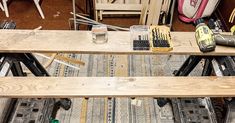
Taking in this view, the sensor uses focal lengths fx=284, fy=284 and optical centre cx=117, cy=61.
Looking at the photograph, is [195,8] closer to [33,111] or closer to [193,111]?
[193,111]

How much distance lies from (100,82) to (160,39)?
1.33 feet

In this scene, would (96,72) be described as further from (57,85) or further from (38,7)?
(38,7)

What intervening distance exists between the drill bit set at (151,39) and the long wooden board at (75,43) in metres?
0.03

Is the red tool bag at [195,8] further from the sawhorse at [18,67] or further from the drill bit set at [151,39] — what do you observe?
the sawhorse at [18,67]

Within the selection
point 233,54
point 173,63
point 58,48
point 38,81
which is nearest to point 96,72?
point 173,63

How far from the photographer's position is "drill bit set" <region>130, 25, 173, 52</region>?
1402 millimetres

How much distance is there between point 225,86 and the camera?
1.27 meters

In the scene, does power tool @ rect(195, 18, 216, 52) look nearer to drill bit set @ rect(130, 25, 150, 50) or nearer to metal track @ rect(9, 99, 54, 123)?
drill bit set @ rect(130, 25, 150, 50)

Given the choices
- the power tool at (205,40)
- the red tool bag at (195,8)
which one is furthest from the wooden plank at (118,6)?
the power tool at (205,40)

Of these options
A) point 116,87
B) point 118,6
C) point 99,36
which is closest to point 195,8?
point 118,6

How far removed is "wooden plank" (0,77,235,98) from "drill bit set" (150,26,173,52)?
0.57 feet

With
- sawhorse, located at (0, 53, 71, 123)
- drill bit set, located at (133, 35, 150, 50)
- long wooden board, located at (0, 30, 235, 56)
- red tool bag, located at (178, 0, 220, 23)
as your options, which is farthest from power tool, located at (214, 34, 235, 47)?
red tool bag, located at (178, 0, 220, 23)

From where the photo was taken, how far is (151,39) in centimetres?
145

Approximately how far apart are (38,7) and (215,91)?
2.03 m
